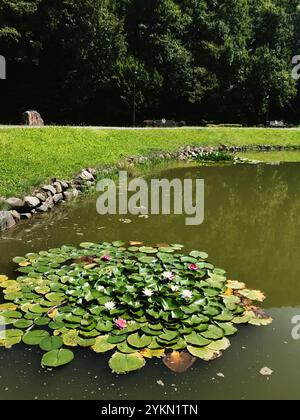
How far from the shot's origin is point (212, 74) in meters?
38.0

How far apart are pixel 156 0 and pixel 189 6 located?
448 centimetres

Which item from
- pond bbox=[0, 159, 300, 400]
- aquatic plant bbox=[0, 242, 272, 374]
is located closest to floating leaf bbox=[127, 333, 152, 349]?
aquatic plant bbox=[0, 242, 272, 374]

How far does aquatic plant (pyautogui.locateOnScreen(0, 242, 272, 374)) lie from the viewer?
15.1ft

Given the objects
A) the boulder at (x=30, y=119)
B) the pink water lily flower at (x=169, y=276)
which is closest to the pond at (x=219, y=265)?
the pink water lily flower at (x=169, y=276)

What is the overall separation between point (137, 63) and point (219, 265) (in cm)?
2975

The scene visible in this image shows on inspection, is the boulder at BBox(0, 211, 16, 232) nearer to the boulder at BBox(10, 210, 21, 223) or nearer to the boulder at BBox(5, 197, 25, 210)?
the boulder at BBox(10, 210, 21, 223)

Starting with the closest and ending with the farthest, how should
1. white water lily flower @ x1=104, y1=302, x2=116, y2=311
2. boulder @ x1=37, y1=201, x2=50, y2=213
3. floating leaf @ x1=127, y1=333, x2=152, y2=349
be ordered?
floating leaf @ x1=127, y1=333, x2=152, y2=349
white water lily flower @ x1=104, y1=302, x2=116, y2=311
boulder @ x1=37, y1=201, x2=50, y2=213

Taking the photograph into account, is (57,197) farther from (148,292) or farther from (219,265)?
(148,292)

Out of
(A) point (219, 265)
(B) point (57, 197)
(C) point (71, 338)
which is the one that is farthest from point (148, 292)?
(B) point (57, 197)

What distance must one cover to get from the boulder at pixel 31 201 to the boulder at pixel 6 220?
867 mm

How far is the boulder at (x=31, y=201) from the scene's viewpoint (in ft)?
32.6

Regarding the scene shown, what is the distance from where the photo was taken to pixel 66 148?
1557 centimetres

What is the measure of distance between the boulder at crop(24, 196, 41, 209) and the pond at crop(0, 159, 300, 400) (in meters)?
0.41
